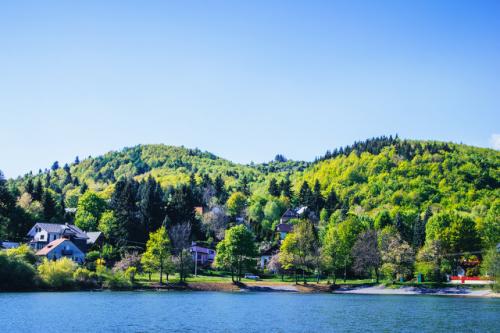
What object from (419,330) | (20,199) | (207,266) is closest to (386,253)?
(207,266)

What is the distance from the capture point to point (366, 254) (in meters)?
98.9

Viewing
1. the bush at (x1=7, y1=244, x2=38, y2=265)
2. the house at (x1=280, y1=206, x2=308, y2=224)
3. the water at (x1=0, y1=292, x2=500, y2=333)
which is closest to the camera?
the water at (x1=0, y1=292, x2=500, y2=333)

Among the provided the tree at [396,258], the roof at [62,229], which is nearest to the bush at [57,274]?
the roof at [62,229]

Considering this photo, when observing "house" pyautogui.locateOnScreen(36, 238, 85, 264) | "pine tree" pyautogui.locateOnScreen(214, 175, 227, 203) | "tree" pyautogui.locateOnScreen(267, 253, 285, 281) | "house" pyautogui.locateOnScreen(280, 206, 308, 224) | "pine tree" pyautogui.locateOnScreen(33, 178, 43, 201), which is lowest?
"tree" pyautogui.locateOnScreen(267, 253, 285, 281)

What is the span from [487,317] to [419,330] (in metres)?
12.6

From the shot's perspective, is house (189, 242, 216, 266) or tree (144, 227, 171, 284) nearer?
tree (144, 227, 171, 284)

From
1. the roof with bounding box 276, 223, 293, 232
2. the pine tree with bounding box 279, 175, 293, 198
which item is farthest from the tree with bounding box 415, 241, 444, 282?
the pine tree with bounding box 279, 175, 293, 198

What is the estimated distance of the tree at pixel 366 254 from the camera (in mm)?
98562

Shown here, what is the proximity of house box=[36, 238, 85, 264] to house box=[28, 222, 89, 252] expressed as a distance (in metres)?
3.23

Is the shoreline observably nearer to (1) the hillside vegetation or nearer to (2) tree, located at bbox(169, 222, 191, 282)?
(2) tree, located at bbox(169, 222, 191, 282)

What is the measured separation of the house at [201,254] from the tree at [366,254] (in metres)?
32.7

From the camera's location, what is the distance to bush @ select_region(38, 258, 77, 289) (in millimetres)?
77125

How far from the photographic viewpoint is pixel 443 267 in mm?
98312

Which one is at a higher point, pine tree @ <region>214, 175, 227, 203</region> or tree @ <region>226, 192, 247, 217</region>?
pine tree @ <region>214, 175, 227, 203</region>
